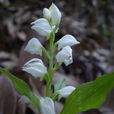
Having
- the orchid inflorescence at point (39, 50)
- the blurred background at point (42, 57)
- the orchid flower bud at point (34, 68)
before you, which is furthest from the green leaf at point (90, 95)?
the blurred background at point (42, 57)

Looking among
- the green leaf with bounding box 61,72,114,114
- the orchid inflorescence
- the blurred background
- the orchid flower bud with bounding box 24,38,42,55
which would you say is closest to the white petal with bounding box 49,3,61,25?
the orchid inflorescence

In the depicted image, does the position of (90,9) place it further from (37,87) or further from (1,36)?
(37,87)

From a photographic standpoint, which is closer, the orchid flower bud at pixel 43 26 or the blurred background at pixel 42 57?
the orchid flower bud at pixel 43 26

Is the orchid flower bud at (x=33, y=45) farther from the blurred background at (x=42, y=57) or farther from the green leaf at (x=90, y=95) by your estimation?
the blurred background at (x=42, y=57)

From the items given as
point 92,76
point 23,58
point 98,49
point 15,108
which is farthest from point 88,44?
point 15,108

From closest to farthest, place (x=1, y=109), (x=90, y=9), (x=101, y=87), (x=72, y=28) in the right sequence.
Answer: (x=101, y=87), (x=1, y=109), (x=72, y=28), (x=90, y=9)
